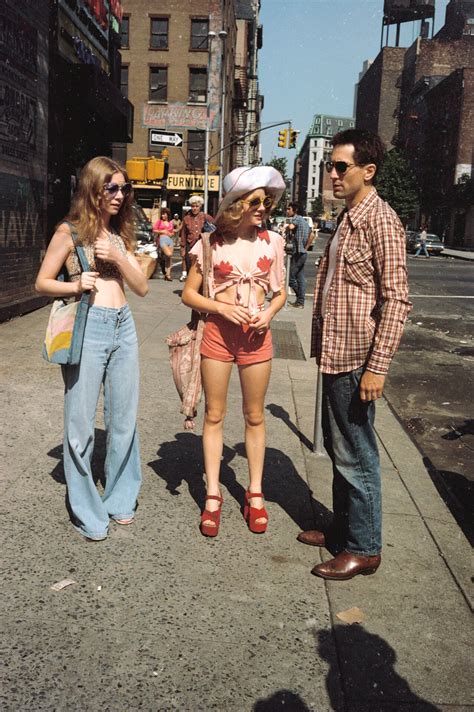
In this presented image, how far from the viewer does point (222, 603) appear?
9.91ft

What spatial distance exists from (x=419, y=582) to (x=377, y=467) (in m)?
0.59

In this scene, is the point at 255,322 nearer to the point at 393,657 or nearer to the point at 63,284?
the point at 63,284

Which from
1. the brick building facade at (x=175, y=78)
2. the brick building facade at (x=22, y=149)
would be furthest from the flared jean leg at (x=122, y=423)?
the brick building facade at (x=175, y=78)

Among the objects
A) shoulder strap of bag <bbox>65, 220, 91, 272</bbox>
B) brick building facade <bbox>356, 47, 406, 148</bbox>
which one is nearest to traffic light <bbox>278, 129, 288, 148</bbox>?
shoulder strap of bag <bbox>65, 220, 91, 272</bbox>

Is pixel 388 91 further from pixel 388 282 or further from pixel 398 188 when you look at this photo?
pixel 388 282

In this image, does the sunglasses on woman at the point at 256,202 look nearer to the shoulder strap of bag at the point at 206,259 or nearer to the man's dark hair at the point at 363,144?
the shoulder strap of bag at the point at 206,259

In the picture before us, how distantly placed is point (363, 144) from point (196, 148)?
44.6 m

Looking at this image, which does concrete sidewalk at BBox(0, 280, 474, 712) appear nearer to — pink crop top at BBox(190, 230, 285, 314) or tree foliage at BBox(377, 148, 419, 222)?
pink crop top at BBox(190, 230, 285, 314)

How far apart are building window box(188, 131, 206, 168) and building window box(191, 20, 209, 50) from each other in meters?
5.36

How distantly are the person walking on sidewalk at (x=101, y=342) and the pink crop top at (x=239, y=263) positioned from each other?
0.39 m

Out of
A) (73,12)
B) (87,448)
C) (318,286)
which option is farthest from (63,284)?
(73,12)

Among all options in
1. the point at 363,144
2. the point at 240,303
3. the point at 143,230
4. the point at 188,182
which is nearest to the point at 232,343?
the point at 240,303

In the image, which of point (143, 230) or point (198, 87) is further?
point (198, 87)

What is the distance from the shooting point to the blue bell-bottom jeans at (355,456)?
10.7 feet
